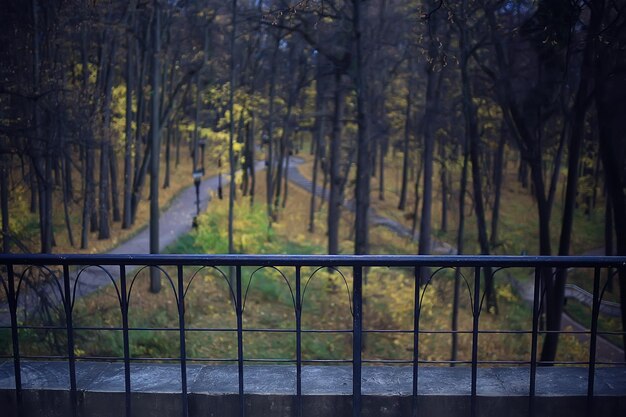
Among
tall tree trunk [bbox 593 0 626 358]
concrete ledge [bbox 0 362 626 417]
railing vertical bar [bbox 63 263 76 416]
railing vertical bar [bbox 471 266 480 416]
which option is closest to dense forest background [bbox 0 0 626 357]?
tall tree trunk [bbox 593 0 626 358]

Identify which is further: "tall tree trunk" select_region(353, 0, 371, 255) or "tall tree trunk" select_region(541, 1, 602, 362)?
"tall tree trunk" select_region(353, 0, 371, 255)

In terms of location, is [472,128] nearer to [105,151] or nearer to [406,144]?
[406,144]

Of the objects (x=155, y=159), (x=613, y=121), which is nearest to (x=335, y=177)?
(x=155, y=159)

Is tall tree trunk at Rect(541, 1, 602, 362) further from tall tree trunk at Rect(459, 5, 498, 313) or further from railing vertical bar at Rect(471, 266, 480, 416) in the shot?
railing vertical bar at Rect(471, 266, 480, 416)

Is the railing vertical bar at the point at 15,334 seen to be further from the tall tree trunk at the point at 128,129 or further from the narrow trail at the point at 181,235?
the tall tree trunk at the point at 128,129

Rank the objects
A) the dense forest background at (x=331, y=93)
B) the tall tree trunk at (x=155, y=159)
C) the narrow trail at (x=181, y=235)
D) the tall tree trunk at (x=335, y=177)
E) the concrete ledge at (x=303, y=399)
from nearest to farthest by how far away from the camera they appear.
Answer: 1. the concrete ledge at (x=303, y=399)
2. the dense forest background at (x=331, y=93)
3. the narrow trail at (x=181, y=235)
4. the tall tree trunk at (x=155, y=159)
5. the tall tree trunk at (x=335, y=177)

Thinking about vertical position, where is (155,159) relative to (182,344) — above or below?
above

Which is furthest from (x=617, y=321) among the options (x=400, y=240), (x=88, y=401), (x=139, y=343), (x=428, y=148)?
(x=88, y=401)

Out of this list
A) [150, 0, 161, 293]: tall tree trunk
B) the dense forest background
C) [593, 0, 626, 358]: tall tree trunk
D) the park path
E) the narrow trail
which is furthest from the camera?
the park path

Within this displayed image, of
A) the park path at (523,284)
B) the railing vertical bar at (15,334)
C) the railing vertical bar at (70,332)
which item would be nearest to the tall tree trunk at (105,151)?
the park path at (523,284)

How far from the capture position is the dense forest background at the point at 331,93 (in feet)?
25.6

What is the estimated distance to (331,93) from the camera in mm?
19406

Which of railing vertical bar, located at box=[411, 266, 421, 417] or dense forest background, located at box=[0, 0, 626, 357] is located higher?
dense forest background, located at box=[0, 0, 626, 357]

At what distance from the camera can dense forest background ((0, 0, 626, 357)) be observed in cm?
781
